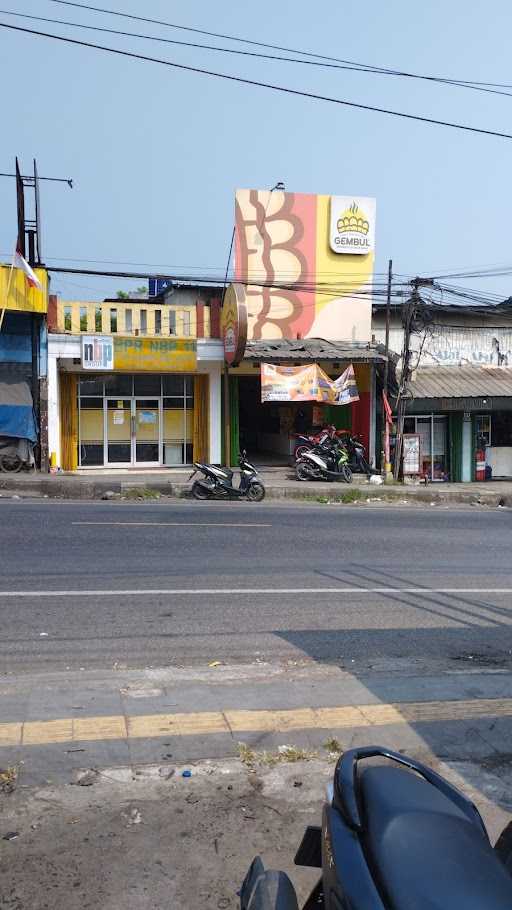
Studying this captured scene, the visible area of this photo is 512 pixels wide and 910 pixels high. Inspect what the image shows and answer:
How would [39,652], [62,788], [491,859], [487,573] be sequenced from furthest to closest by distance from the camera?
[487,573] < [39,652] < [62,788] < [491,859]

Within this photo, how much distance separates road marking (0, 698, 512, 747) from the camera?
16.1 feet

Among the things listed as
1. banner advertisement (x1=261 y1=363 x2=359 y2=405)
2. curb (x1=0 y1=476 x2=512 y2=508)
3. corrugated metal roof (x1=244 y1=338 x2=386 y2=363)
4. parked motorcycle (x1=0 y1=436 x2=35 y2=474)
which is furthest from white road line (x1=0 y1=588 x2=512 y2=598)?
parked motorcycle (x1=0 y1=436 x2=35 y2=474)

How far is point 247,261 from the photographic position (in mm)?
23219

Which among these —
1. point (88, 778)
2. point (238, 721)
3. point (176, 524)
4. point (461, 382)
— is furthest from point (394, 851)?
point (461, 382)

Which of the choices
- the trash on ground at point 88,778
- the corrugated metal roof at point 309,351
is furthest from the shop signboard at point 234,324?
the trash on ground at point 88,778

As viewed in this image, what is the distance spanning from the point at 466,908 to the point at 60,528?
37.1ft

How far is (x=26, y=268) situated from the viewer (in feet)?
64.6

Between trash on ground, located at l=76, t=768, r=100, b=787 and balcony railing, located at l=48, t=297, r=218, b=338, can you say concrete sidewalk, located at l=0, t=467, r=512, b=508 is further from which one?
trash on ground, located at l=76, t=768, r=100, b=787

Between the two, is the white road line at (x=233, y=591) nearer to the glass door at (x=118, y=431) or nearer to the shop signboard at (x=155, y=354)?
the shop signboard at (x=155, y=354)

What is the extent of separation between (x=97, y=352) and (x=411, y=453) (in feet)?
30.4

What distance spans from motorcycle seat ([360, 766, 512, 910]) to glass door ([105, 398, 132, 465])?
21.6m

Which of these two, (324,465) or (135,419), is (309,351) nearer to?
(324,465)

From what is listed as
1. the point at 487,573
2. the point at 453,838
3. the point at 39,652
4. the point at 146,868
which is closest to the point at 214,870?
the point at 146,868

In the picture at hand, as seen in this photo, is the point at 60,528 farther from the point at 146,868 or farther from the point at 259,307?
the point at 259,307
